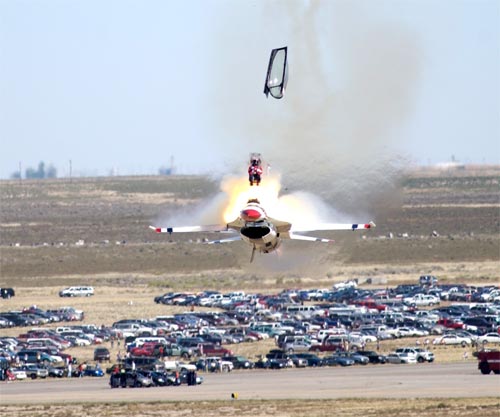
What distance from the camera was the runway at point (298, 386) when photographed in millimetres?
102875

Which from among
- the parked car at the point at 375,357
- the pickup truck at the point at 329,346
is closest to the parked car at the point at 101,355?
the pickup truck at the point at 329,346

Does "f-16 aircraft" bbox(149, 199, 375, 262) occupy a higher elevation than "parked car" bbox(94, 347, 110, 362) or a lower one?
higher

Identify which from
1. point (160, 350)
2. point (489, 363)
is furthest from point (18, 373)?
point (489, 363)

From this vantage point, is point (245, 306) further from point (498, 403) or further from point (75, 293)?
point (498, 403)

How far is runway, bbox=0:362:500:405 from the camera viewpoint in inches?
4050

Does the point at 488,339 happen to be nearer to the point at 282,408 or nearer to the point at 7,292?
the point at 282,408

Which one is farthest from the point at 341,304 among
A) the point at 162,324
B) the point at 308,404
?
the point at 308,404

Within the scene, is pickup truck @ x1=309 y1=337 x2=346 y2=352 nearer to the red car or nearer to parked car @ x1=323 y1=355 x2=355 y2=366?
parked car @ x1=323 y1=355 x2=355 y2=366

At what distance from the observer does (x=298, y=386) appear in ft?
355

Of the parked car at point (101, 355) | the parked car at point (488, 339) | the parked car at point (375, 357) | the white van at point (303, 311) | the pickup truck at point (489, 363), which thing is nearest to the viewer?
the pickup truck at point (489, 363)

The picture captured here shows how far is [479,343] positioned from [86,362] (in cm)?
3585

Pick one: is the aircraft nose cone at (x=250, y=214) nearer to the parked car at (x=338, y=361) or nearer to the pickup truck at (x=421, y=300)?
the parked car at (x=338, y=361)

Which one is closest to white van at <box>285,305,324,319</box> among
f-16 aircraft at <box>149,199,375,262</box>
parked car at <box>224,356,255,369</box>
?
parked car at <box>224,356,255,369</box>

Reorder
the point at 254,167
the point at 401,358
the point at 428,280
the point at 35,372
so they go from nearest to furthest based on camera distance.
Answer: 1. the point at 254,167
2. the point at 35,372
3. the point at 401,358
4. the point at 428,280
